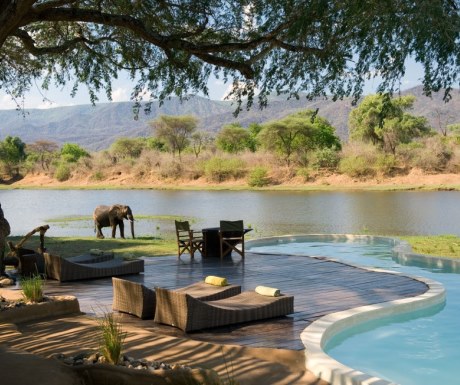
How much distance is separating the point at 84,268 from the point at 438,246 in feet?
23.0

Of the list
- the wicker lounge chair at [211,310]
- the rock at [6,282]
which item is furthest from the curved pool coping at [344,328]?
the rock at [6,282]

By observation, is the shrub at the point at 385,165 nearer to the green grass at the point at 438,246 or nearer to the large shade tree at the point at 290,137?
the large shade tree at the point at 290,137

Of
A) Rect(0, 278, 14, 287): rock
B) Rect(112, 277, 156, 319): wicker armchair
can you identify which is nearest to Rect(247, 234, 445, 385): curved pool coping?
Rect(112, 277, 156, 319): wicker armchair

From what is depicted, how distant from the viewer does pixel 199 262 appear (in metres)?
9.20

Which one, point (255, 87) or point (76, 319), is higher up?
point (255, 87)

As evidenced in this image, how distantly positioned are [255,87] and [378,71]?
1.91 metres

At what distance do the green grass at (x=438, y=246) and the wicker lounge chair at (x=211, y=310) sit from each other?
5.79 metres

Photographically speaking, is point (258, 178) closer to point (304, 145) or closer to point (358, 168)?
point (358, 168)

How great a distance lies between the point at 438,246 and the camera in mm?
11711

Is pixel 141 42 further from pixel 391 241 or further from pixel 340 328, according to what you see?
pixel 391 241

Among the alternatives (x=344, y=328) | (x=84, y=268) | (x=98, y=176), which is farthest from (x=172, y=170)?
(x=344, y=328)

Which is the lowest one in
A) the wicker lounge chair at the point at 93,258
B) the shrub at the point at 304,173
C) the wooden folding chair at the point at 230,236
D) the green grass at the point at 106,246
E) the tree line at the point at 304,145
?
the green grass at the point at 106,246

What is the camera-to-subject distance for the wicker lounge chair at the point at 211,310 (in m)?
5.25

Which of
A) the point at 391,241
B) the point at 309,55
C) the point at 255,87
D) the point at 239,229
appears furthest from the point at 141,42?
the point at 391,241
